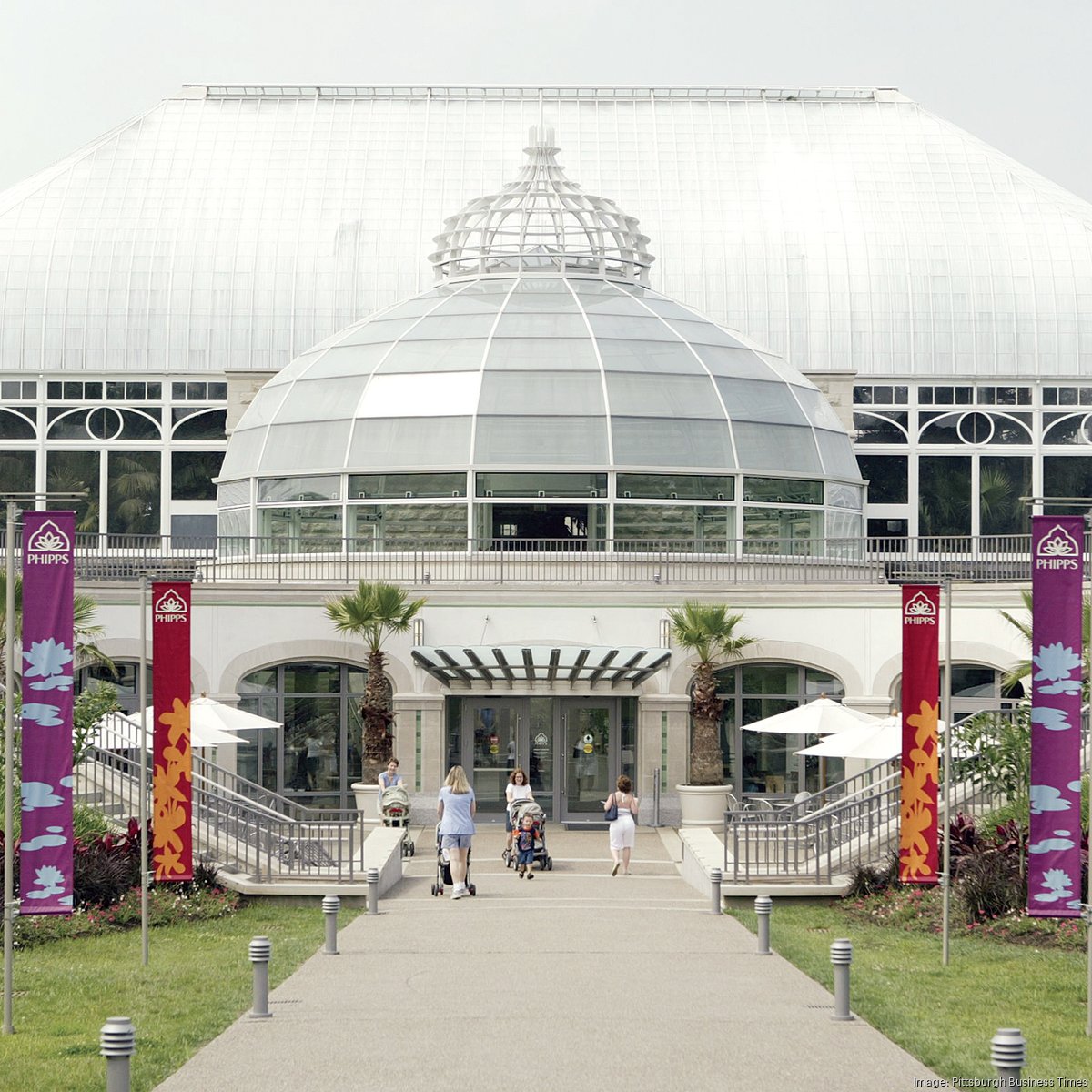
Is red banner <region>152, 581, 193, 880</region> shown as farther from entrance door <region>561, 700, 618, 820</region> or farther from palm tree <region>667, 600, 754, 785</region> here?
entrance door <region>561, 700, 618, 820</region>

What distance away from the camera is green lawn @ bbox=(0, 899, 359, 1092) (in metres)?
13.5

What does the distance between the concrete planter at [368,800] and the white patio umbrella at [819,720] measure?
708cm

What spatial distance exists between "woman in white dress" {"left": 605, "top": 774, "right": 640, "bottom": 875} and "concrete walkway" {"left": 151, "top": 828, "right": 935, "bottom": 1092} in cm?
348

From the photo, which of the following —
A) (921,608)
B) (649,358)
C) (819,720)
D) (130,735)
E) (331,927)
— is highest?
(649,358)

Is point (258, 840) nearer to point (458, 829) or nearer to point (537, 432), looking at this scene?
point (458, 829)

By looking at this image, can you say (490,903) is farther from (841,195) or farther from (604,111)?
(604,111)

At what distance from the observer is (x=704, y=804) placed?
34.1m

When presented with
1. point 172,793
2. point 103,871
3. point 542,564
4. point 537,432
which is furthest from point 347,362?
point 172,793

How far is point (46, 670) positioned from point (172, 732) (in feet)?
16.9

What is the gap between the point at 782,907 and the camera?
23.8 m

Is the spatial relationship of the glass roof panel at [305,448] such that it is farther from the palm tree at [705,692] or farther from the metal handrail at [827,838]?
the metal handrail at [827,838]

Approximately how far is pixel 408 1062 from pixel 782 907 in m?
11.4

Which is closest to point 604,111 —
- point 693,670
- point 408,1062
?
point 693,670

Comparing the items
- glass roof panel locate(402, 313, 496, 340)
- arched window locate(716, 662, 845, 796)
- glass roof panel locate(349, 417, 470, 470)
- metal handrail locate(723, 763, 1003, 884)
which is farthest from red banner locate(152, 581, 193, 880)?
glass roof panel locate(402, 313, 496, 340)
